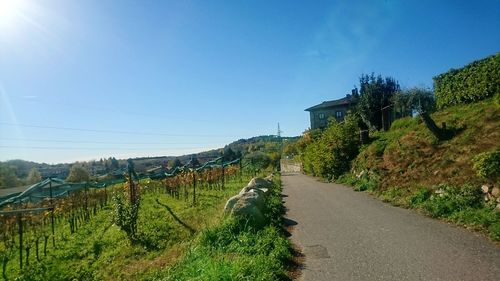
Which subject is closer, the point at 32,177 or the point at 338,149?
the point at 338,149

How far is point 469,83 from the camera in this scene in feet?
60.8

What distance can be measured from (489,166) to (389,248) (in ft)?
14.9

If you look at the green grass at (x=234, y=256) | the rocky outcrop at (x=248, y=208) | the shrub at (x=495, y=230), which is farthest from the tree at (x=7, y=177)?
the shrub at (x=495, y=230)

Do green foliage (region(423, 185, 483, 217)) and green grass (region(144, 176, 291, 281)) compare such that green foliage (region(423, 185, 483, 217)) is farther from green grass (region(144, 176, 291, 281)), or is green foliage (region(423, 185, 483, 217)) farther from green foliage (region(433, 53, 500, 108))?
green foliage (region(433, 53, 500, 108))

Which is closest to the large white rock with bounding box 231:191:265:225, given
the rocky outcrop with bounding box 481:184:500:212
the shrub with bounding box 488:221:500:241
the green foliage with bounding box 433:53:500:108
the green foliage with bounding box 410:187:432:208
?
the green foliage with bounding box 410:187:432:208

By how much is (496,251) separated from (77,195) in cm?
2920

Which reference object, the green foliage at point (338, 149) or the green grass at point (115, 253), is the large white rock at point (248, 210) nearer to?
the green grass at point (115, 253)

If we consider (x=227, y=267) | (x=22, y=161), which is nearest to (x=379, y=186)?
(x=227, y=267)

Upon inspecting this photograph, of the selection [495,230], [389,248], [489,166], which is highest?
[489,166]

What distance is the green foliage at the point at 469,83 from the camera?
1677 cm

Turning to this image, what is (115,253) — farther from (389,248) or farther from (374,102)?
(374,102)

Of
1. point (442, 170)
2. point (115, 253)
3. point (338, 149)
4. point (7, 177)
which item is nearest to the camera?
point (115, 253)

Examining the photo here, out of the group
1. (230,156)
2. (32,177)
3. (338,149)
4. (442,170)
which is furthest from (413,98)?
(32,177)

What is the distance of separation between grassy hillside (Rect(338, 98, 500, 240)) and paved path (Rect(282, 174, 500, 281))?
0.68m
